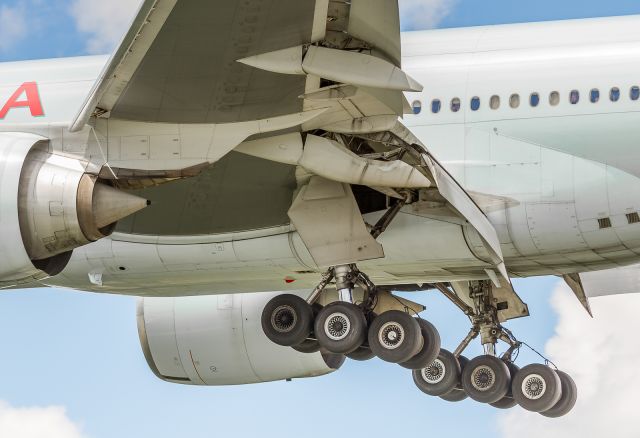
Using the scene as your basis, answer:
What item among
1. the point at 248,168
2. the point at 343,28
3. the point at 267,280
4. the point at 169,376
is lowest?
the point at 169,376

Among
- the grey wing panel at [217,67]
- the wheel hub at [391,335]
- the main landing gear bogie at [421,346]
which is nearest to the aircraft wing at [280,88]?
Answer: the grey wing panel at [217,67]

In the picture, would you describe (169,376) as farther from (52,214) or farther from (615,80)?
(615,80)

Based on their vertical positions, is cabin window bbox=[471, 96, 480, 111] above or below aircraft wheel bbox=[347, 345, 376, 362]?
above

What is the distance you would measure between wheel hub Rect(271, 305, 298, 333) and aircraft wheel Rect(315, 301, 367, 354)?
1.80 ft

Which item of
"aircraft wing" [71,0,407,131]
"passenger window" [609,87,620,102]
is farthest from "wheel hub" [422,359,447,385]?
"aircraft wing" [71,0,407,131]

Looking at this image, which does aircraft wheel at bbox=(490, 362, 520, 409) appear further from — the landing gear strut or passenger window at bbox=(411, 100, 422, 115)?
passenger window at bbox=(411, 100, 422, 115)

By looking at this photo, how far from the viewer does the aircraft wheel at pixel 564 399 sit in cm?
2820

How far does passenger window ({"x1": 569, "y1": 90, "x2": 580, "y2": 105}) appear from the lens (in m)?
24.6

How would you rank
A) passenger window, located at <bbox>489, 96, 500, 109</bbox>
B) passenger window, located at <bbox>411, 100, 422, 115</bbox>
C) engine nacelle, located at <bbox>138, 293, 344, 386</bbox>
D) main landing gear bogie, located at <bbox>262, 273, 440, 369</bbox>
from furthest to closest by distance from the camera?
1. engine nacelle, located at <bbox>138, 293, 344, 386</bbox>
2. passenger window, located at <bbox>411, 100, 422, 115</bbox>
3. passenger window, located at <bbox>489, 96, 500, 109</bbox>
4. main landing gear bogie, located at <bbox>262, 273, 440, 369</bbox>

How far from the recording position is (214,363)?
28844mm

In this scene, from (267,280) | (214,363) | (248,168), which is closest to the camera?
(248,168)

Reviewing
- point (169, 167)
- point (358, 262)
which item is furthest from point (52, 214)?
point (358, 262)

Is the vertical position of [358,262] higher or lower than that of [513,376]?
higher

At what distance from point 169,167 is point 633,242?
6.61 meters
